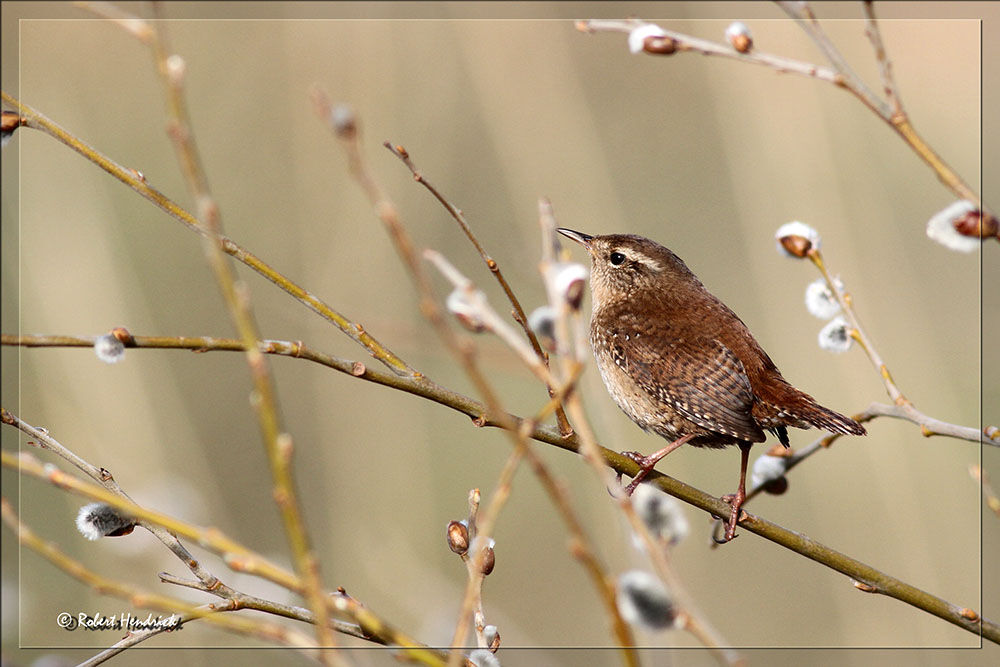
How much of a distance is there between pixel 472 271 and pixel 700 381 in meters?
3.79

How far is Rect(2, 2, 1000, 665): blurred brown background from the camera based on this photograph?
158 inches

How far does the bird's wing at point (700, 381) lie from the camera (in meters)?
2.42

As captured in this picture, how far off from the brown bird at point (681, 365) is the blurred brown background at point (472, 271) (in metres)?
0.43

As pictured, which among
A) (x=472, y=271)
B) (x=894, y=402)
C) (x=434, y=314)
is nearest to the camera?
(x=434, y=314)

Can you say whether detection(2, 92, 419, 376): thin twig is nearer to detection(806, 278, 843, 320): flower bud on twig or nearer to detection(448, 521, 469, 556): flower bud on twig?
detection(448, 521, 469, 556): flower bud on twig

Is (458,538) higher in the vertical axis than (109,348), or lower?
lower

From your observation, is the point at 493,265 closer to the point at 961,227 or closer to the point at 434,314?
the point at 961,227

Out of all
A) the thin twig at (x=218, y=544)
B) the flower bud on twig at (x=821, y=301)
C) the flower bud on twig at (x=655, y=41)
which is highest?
the flower bud on twig at (x=655, y=41)

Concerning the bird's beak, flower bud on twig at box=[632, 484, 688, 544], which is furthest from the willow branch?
the bird's beak

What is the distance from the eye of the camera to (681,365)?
2561mm

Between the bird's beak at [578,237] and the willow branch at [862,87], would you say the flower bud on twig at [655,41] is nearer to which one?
the willow branch at [862,87]

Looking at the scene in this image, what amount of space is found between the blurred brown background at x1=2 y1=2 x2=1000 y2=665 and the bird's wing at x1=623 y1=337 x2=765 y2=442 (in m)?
0.62

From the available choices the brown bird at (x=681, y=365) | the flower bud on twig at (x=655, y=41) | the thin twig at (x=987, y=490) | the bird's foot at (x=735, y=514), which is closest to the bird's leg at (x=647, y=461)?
the brown bird at (x=681, y=365)

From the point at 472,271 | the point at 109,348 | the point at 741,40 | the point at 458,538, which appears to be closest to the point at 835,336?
the point at 741,40
